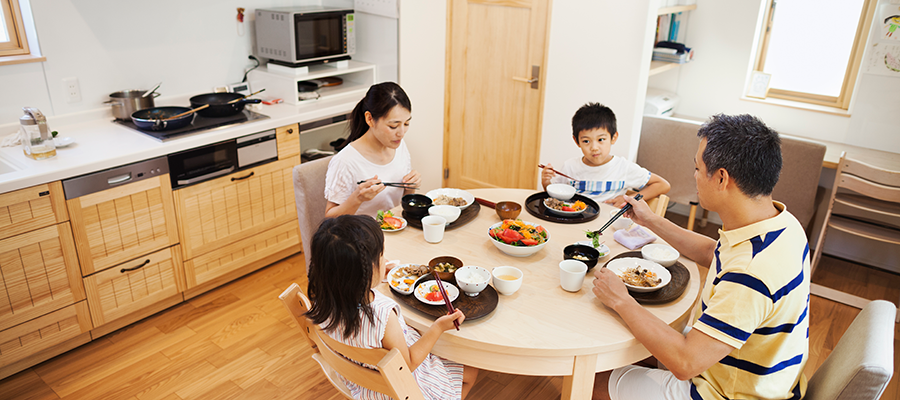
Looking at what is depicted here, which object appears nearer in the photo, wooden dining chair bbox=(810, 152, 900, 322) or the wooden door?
wooden dining chair bbox=(810, 152, 900, 322)

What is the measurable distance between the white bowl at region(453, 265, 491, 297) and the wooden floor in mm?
835

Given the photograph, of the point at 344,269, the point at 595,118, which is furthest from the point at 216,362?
the point at 595,118

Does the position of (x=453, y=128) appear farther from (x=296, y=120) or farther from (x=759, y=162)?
(x=759, y=162)

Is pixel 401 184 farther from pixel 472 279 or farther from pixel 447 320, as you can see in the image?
pixel 447 320

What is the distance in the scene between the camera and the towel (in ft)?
6.64

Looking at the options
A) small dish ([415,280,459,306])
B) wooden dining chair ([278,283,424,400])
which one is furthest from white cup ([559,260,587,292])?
wooden dining chair ([278,283,424,400])

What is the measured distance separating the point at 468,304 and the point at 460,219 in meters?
0.61

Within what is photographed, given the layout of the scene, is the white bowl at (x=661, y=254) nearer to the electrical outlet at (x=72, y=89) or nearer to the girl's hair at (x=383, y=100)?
the girl's hair at (x=383, y=100)

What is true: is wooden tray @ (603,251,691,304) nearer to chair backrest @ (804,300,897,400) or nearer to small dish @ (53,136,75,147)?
chair backrest @ (804,300,897,400)

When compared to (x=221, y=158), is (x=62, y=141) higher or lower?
higher

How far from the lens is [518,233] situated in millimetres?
1968

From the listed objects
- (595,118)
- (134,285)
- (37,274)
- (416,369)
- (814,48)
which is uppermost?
(814,48)

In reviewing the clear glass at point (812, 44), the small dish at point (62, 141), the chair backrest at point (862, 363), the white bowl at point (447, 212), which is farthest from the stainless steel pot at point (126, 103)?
the clear glass at point (812, 44)

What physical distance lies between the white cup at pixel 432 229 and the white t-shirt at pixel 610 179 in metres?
0.82
